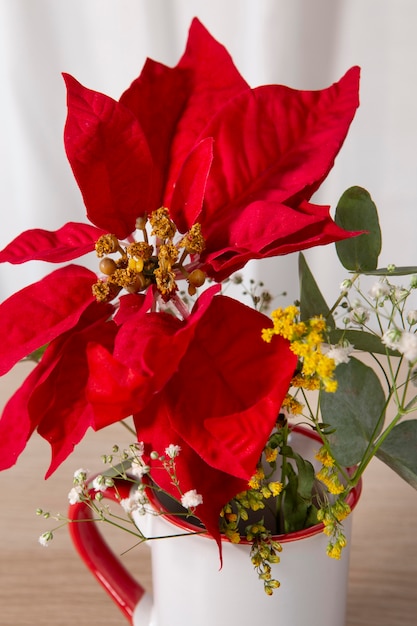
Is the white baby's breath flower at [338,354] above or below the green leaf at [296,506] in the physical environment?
above

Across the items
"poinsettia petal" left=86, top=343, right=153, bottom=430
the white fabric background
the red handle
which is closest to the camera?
"poinsettia petal" left=86, top=343, right=153, bottom=430

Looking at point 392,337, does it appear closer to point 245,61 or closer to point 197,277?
point 197,277

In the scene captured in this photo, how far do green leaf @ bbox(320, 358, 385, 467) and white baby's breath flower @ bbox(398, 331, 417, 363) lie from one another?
0.05 metres

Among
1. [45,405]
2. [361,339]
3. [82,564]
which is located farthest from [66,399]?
[82,564]

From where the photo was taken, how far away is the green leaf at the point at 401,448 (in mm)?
291

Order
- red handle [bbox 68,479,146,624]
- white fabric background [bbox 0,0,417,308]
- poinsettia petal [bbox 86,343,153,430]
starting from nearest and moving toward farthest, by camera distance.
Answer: poinsettia petal [bbox 86,343,153,430] → red handle [bbox 68,479,146,624] → white fabric background [bbox 0,0,417,308]

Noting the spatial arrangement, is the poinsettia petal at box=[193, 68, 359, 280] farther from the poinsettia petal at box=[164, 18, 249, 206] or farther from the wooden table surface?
the wooden table surface

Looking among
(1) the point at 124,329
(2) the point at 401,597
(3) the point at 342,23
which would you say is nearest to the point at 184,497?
(1) the point at 124,329

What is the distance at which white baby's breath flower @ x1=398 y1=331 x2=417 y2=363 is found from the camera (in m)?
0.23

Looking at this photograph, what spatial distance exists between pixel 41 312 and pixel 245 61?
0.75 metres

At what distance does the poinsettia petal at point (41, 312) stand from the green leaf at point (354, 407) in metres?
0.10

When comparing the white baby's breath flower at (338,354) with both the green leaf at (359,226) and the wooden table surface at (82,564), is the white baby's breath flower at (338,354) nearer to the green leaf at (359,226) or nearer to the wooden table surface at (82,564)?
the green leaf at (359,226)

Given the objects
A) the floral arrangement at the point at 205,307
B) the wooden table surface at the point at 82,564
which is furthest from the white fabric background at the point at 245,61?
the floral arrangement at the point at 205,307

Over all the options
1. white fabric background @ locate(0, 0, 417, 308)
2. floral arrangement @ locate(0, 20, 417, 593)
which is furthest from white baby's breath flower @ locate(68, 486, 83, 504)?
white fabric background @ locate(0, 0, 417, 308)
